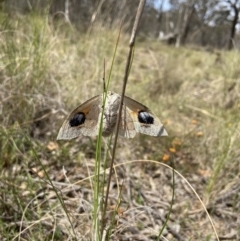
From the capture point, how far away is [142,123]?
2.11 ft

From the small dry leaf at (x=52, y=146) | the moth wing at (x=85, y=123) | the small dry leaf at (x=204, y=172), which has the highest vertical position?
the moth wing at (x=85, y=123)

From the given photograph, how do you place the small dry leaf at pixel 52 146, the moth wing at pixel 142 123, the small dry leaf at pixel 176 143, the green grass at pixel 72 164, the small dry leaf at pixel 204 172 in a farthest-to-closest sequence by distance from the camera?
1. the small dry leaf at pixel 176 143
2. the small dry leaf at pixel 204 172
3. the small dry leaf at pixel 52 146
4. the green grass at pixel 72 164
5. the moth wing at pixel 142 123

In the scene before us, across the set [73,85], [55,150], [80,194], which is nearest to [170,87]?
[73,85]

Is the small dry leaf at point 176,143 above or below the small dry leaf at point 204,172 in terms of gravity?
above

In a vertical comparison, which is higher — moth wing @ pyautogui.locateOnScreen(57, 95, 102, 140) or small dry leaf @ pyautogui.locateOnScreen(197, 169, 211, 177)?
moth wing @ pyautogui.locateOnScreen(57, 95, 102, 140)

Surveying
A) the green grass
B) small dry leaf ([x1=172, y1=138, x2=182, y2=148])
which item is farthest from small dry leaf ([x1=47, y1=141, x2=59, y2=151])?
small dry leaf ([x1=172, y1=138, x2=182, y2=148])

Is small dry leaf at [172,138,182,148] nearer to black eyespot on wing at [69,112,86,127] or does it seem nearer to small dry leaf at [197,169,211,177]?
small dry leaf at [197,169,211,177]

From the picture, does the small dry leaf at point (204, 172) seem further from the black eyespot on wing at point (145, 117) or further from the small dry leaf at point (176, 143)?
the black eyespot on wing at point (145, 117)

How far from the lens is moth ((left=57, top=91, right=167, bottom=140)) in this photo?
2.11 ft

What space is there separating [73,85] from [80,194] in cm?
109

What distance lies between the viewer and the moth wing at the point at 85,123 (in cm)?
64


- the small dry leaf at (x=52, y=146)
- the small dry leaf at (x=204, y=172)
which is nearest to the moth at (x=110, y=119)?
the small dry leaf at (x=52, y=146)

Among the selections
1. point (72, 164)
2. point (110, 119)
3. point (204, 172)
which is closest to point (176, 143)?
point (204, 172)

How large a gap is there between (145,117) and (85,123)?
13cm
